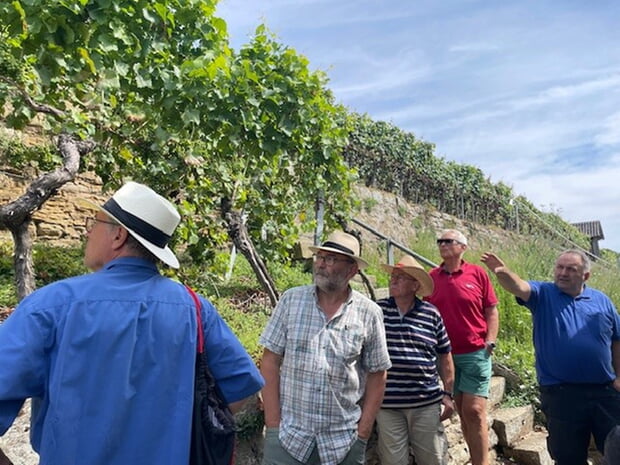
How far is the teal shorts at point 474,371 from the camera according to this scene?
381 cm

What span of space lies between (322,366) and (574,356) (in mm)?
1915

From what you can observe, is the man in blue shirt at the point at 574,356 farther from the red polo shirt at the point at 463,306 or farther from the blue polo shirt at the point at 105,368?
the blue polo shirt at the point at 105,368

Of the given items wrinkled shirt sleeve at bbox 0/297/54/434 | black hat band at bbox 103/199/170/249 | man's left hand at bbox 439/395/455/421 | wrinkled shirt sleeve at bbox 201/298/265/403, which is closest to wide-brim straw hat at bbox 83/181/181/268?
black hat band at bbox 103/199/170/249

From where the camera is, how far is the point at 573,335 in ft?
11.3

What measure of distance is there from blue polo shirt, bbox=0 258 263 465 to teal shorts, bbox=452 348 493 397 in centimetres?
281

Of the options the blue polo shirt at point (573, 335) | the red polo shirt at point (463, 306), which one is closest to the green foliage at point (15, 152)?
the red polo shirt at point (463, 306)

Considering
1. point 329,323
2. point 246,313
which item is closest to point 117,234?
point 329,323

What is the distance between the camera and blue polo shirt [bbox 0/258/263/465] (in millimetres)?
1369

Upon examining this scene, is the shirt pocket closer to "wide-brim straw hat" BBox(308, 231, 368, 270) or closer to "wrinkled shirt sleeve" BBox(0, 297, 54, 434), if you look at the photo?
"wide-brim straw hat" BBox(308, 231, 368, 270)

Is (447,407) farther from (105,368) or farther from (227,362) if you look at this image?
(105,368)

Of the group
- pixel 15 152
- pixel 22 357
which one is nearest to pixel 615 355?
pixel 22 357

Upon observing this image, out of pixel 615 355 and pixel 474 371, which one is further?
pixel 474 371

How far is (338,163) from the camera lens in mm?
5465

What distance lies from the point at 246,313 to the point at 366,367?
3484 millimetres
